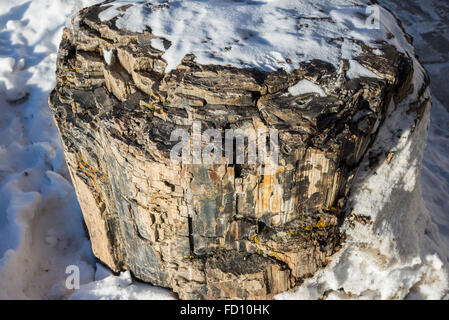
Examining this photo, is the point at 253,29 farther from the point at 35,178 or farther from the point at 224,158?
the point at 35,178

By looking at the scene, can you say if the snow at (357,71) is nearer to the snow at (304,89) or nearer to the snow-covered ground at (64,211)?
the snow at (304,89)

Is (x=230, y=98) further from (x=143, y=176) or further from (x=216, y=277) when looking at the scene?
(x=216, y=277)

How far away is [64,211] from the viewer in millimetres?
6008

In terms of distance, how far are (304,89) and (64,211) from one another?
3.91 metres

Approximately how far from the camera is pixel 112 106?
4.34 metres

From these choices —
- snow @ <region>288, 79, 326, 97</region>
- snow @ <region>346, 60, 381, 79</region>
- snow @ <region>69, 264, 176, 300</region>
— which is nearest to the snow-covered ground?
snow @ <region>69, 264, 176, 300</region>

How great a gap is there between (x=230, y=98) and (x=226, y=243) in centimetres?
144

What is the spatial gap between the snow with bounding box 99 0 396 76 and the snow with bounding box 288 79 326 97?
224 mm

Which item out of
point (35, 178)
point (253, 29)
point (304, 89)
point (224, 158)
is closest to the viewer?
point (224, 158)

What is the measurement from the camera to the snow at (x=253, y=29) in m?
4.23

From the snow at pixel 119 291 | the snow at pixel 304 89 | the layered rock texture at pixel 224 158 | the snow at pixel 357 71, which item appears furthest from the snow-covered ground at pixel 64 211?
the snow at pixel 304 89

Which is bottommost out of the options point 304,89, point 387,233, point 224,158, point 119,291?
point 119,291

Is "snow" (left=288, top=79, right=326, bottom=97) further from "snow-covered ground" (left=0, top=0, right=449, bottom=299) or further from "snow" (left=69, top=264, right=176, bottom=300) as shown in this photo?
"snow" (left=69, top=264, right=176, bottom=300)

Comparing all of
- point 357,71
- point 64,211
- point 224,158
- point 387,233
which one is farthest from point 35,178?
point 387,233
